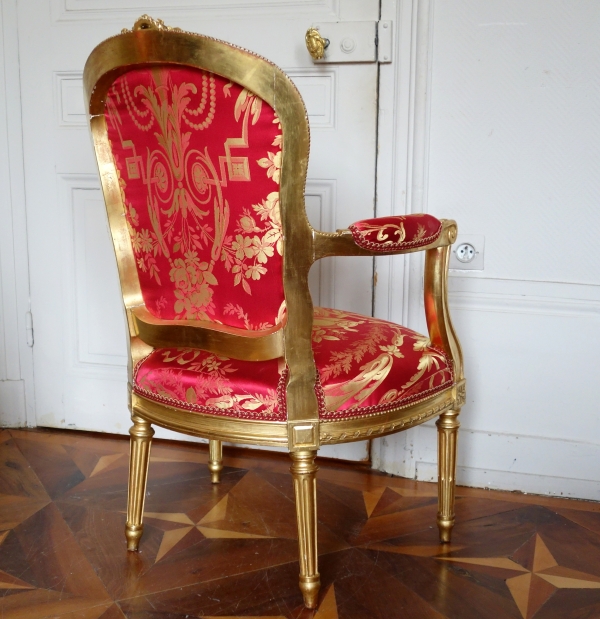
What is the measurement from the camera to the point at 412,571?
1.50m

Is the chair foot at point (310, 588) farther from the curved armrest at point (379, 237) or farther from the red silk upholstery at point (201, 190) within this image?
the curved armrest at point (379, 237)

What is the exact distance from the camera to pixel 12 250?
2.21 metres

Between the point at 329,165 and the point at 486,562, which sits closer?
the point at 486,562

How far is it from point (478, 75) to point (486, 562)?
1.13m

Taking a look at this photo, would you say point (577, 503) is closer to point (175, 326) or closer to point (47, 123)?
point (175, 326)

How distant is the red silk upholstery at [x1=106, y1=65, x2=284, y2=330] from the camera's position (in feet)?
3.66

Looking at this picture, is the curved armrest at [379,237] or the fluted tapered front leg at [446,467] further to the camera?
the fluted tapered front leg at [446,467]

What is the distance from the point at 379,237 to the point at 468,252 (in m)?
0.72

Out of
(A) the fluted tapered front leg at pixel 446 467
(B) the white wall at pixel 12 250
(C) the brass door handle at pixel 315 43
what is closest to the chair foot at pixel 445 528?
(A) the fluted tapered front leg at pixel 446 467

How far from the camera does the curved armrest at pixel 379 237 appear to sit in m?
1.18

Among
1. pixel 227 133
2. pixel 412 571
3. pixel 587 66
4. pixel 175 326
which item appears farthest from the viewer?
pixel 587 66

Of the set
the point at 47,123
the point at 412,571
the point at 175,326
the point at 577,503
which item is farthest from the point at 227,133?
the point at 577,503

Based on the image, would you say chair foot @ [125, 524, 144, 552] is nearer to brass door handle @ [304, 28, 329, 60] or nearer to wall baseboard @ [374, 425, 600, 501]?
wall baseboard @ [374, 425, 600, 501]

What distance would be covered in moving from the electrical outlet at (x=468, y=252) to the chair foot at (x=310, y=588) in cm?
88
